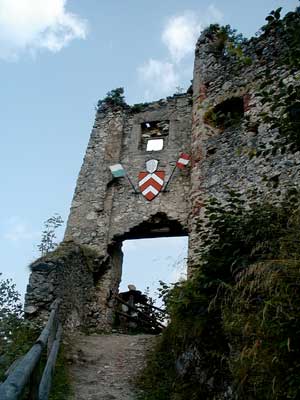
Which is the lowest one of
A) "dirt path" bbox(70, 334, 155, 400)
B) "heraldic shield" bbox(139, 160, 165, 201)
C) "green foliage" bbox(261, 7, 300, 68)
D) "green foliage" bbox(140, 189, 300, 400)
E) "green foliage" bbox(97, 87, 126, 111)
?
"dirt path" bbox(70, 334, 155, 400)

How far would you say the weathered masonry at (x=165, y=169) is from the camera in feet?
22.9

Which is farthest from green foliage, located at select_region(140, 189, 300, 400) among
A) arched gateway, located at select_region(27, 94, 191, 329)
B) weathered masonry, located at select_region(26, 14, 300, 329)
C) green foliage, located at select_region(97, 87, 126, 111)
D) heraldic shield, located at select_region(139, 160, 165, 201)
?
green foliage, located at select_region(97, 87, 126, 111)

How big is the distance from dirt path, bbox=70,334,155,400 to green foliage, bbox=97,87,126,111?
5820mm

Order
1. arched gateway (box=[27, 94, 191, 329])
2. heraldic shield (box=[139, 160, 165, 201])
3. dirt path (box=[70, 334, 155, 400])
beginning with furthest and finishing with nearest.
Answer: heraldic shield (box=[139, 160, 165, 201]) < arched gateway (box=[27, 94, 191, 329]) < dirt path (box=[70, 334, 155, 400])

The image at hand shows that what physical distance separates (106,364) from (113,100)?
7127mm

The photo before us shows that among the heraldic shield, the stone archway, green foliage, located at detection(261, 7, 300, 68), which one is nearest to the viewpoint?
green foliage, located at detection(261, 7, 300, 68)

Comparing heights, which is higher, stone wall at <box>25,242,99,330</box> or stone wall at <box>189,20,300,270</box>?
stone wall at <box>189,20,300,270</box>

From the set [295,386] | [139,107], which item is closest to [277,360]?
[295,386]

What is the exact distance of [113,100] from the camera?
11250mm

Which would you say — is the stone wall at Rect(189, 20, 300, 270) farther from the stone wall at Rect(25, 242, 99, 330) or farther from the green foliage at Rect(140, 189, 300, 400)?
the stone wall at Rect(25, 242, 99, 330)

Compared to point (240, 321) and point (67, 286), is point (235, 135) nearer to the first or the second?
point (67, 286)

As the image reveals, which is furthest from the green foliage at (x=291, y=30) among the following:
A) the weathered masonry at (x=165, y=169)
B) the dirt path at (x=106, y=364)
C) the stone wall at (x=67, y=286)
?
the stone wall at (x=67, y=286)

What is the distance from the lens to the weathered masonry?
6.99 meters

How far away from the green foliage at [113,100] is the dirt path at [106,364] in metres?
5.82
